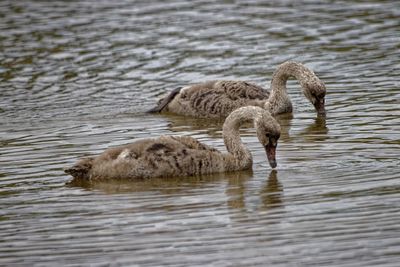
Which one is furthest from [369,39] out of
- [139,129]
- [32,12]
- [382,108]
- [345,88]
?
→ [32,12]

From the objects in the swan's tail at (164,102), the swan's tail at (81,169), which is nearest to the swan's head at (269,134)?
the swan's tail at (81,169)

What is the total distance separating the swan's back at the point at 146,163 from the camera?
13.4 m

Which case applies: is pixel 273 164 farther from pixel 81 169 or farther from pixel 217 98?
pixel 217 98

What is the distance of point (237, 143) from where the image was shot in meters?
13.8

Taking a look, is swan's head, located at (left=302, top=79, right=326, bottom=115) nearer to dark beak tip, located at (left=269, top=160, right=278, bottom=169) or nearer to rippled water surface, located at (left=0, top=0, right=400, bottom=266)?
rippled water surface, located at (left=0, top=0, right=400, bottom=266)

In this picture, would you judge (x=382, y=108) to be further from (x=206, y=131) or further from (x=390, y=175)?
(x=390, y=175)

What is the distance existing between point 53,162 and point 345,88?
6285 mm

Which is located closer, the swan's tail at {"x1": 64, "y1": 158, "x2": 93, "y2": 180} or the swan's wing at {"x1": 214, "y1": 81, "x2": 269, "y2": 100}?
the swan's tail at {"x1": 64, "y1": 158, "x2": 93, "y2": 180}

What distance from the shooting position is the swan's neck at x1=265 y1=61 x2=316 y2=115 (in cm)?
1802

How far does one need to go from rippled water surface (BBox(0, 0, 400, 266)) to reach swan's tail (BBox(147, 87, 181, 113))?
0.23 metres

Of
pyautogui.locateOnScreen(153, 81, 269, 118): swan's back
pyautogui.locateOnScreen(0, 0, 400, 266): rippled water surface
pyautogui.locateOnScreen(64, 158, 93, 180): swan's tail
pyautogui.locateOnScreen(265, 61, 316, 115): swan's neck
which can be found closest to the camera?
pyautogui.locateOnScreen(0, 0, 400, 266): rippled water surface

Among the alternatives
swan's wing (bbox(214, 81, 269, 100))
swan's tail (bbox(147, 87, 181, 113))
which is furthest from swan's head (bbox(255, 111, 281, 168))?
swan's tail (bbox(147, 87, 181, 113))

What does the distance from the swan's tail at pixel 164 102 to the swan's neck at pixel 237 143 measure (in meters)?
4.72

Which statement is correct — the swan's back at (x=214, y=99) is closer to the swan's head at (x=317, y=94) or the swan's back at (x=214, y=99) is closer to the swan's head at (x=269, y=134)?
the swan's head at (x=317, y=94)
